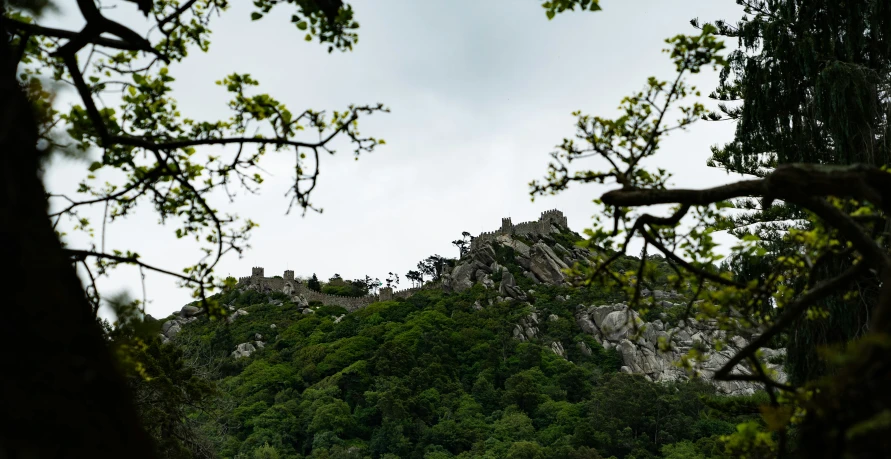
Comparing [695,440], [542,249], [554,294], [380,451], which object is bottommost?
[695,440]

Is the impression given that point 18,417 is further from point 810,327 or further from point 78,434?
point 810,327

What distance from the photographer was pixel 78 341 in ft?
4.96

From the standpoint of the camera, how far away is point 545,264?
54.2 m

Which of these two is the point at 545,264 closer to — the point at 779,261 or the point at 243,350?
the point at 243,350

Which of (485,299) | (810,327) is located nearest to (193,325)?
(485,299)

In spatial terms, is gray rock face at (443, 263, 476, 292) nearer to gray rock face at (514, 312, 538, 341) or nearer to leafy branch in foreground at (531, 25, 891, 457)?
gray rock face at (514, 312, 538, 341)

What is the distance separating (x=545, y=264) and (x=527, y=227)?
6841 millimetres

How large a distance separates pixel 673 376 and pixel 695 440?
8.41 metres

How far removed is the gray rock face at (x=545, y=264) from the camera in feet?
176

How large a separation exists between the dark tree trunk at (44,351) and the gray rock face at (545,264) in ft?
171

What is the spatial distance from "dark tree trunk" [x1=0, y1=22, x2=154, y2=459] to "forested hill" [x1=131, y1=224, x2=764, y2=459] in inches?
926

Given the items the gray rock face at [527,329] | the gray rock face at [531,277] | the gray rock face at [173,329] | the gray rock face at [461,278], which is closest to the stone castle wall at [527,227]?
the gray rock face at [461,278]

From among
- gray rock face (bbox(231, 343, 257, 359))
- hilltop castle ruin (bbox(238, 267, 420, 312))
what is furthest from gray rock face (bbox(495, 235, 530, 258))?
gray rock face (bbox(231, 343, 257, 359))

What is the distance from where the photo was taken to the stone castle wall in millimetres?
59531
